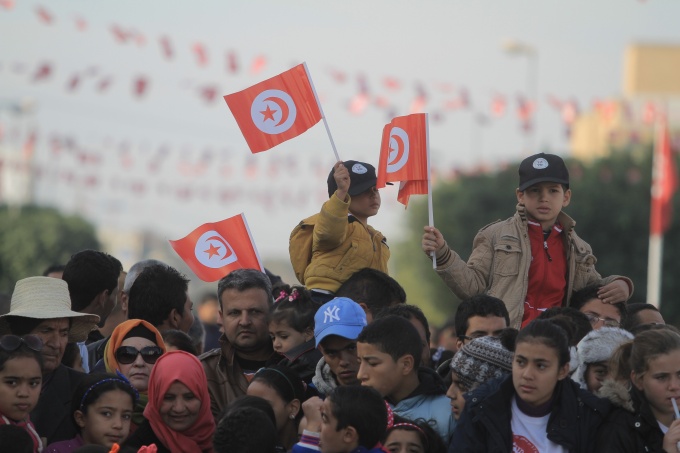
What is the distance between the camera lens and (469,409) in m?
6.53

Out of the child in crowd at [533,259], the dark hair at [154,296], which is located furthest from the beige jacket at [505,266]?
the dark hair at [154,296]

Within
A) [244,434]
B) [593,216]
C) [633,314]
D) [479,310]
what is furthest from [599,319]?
[593,216]

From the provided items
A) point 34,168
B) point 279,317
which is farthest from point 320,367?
point 34,168

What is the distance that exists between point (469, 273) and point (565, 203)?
805 mm

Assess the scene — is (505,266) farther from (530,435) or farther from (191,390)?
(191,390)

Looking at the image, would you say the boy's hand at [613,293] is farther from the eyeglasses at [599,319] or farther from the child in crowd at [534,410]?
the child in crowd at [534,410]

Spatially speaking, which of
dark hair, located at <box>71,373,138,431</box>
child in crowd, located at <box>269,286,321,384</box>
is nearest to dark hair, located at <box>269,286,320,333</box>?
child in crowd, located at <box>269,286,321,384</box>

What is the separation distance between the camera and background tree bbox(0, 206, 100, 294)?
4291cm

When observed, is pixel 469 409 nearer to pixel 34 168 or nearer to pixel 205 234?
pixel 205 234

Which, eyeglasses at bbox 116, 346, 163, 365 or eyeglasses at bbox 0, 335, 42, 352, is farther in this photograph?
eyeglasses at bbox 116, 346, 163, 365

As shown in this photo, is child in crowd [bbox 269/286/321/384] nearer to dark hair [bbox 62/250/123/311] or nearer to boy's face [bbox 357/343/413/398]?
boy's face [bbox 357/343/413/398]

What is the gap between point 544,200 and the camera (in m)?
8.52

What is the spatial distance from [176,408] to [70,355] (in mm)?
1129

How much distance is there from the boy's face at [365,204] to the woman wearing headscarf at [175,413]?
2.25m
